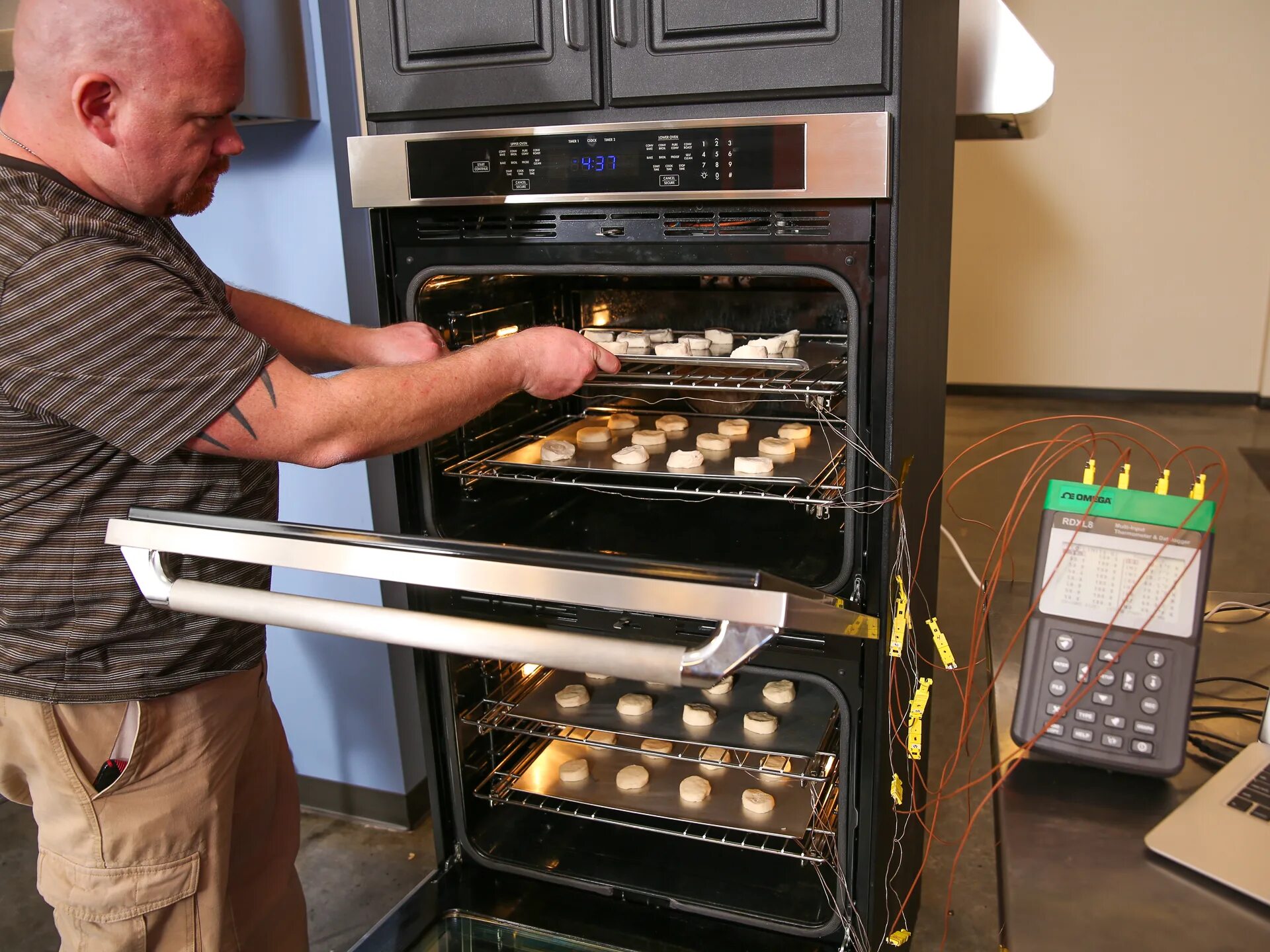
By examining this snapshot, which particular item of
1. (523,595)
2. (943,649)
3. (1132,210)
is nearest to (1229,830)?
→ (943,649)

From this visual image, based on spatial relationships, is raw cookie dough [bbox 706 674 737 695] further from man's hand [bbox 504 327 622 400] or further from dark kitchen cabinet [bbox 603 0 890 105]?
dark kitchen cabinet [bbox 603 0 890 105]

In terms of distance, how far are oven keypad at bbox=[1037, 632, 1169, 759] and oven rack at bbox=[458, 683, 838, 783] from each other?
0.74 metres

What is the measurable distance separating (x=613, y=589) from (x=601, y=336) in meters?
1.04

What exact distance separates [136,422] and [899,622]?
1111 millimetres

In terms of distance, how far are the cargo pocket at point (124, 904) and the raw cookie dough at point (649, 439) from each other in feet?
3.44

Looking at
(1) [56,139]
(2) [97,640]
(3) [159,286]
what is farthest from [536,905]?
(1) [56,139]

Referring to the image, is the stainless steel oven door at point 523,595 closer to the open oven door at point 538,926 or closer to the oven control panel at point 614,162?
the oven control panel at point 614,162

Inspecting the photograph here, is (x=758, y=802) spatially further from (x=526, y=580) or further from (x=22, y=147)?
(x=22, y=147)

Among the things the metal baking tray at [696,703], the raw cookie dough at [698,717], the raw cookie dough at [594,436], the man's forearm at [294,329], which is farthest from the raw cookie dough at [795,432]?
the man's forearm at [294,329]

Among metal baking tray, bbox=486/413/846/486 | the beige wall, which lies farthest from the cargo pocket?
the beige wall

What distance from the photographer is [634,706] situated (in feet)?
6.80

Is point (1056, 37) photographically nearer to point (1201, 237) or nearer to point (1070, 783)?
point (1201, 237)

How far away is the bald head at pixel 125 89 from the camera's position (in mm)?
1258

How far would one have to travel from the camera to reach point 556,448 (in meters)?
1.97
